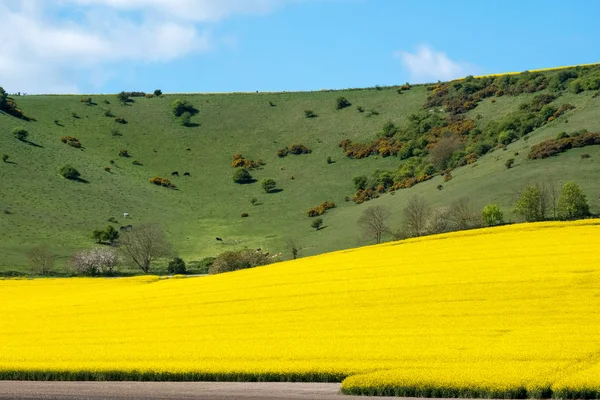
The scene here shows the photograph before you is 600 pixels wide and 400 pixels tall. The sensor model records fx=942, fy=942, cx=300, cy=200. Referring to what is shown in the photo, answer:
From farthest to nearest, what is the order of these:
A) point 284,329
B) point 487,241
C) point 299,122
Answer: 1. point 299,122
2. point 487,241
3. point 284,329

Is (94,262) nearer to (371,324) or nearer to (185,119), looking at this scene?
(371,324)

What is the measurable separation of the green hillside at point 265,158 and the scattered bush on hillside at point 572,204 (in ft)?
16.5

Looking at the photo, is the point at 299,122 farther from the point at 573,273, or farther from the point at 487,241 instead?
the point at 573,273

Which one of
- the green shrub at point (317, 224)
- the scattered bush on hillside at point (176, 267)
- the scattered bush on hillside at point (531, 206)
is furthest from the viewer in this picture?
the green shrub at point (317, 224)

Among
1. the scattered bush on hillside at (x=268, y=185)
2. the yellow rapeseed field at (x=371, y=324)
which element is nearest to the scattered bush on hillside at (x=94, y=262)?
the yellow rapeseed field at (x=371, y=324)

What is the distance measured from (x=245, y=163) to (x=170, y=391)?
114601mm

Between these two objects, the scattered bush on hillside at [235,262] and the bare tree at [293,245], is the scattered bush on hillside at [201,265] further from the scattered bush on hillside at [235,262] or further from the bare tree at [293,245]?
the scattered bush on hillside at [235,262]

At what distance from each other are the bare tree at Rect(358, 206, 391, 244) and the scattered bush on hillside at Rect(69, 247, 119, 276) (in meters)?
25.3

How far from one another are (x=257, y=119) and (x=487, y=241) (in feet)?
357

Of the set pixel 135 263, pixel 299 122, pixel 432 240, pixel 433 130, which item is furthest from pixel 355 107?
pixel 432 240

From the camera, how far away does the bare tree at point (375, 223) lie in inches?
3600

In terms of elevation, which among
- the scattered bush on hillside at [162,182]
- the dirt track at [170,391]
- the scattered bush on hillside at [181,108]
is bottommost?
the dirt track at [170,391]

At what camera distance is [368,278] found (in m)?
45.1

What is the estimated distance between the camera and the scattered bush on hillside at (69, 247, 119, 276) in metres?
90.5
